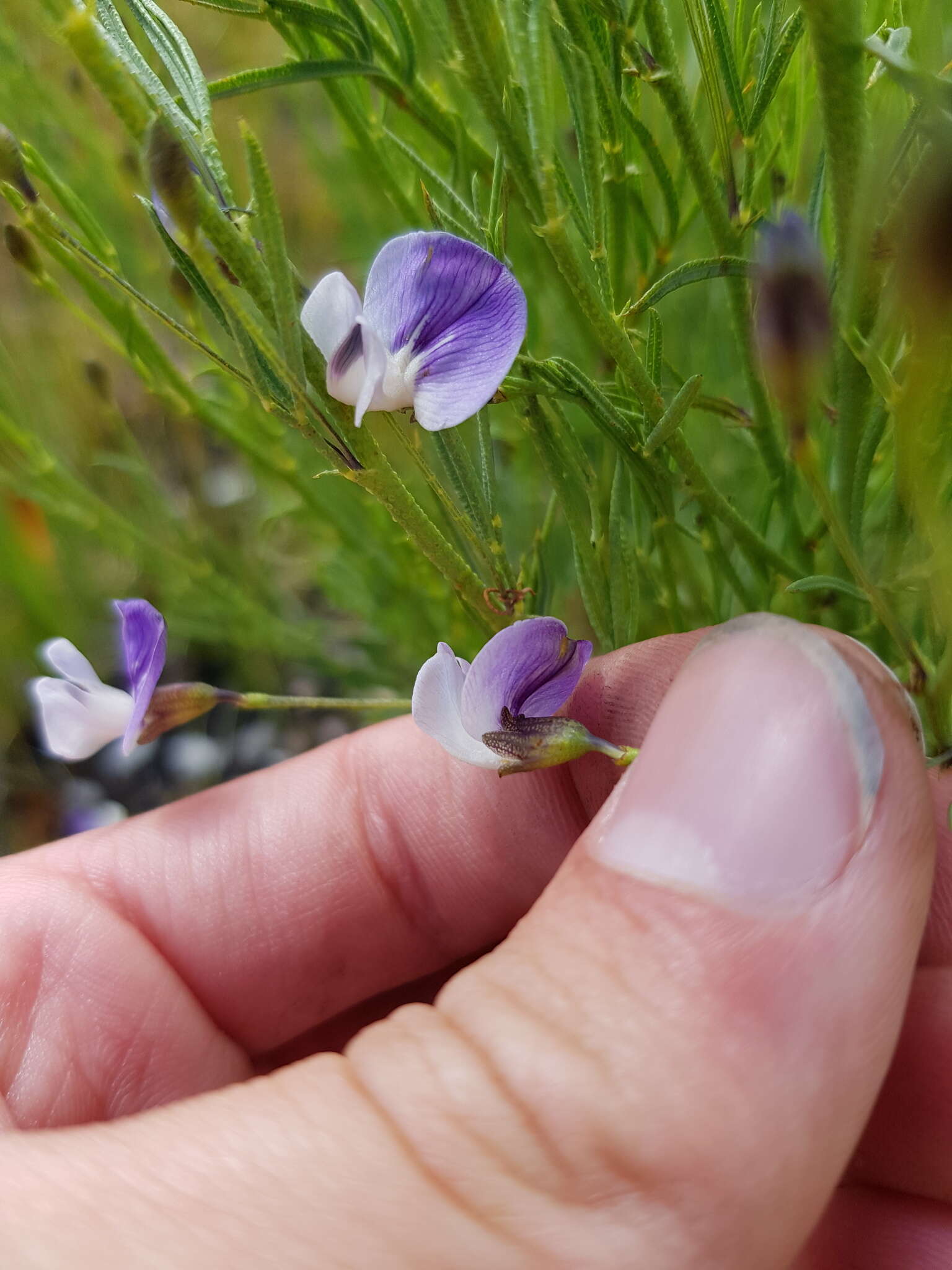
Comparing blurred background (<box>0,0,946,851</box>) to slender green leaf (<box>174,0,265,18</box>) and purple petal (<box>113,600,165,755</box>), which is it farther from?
purple petal (<box>113,600,165,755</box>)

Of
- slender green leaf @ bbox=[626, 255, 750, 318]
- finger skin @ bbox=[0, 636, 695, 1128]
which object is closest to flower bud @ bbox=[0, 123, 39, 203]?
slender green leaf @ bbox=[626, 255, 750, 318]

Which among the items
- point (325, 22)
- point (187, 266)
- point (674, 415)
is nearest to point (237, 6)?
point (325, 22)

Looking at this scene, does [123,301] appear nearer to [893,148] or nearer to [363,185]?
[363,185]

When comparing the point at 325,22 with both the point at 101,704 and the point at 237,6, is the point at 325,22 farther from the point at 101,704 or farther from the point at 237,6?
the point at 101,704

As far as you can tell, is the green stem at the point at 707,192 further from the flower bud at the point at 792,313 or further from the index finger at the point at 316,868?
the index finger at the point at 316,868

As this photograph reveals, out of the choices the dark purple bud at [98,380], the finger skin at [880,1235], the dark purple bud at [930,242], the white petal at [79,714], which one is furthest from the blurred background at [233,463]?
the finger skin at [880,1235]

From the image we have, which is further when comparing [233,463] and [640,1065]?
[233,463]
